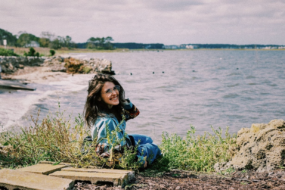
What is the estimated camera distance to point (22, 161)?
4.41 m

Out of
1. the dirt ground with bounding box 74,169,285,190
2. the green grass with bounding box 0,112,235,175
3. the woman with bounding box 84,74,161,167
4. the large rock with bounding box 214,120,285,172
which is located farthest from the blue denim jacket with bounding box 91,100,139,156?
the large rock with bounding box 214,120,285,172

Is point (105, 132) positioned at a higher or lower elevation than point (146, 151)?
higher

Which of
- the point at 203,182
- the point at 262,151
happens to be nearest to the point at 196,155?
the point at 262,151

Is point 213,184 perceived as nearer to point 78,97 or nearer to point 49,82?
point 78,97

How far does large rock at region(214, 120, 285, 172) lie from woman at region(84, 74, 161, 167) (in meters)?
1.38

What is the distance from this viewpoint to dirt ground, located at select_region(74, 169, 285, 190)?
3309mm

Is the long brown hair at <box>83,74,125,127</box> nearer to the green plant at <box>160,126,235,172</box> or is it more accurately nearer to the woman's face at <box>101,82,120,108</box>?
the woman's face at <box>101,82,120,108</box>

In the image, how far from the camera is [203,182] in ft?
12.3

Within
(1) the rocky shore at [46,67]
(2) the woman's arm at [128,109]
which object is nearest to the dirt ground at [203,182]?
(2) the woman's arm at [128,109]

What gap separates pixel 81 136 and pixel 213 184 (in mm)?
1886

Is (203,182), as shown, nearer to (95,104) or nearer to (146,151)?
(146,151)

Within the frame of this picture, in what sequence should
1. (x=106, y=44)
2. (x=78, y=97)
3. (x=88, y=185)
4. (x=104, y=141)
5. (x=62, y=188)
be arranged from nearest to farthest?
(x=62, y=188), (x=88, y=185), (x=104, y=141), (x=78, y=97), (x=106, y=44)

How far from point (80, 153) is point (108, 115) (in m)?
0.67

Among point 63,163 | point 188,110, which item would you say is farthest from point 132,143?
point 188,110
